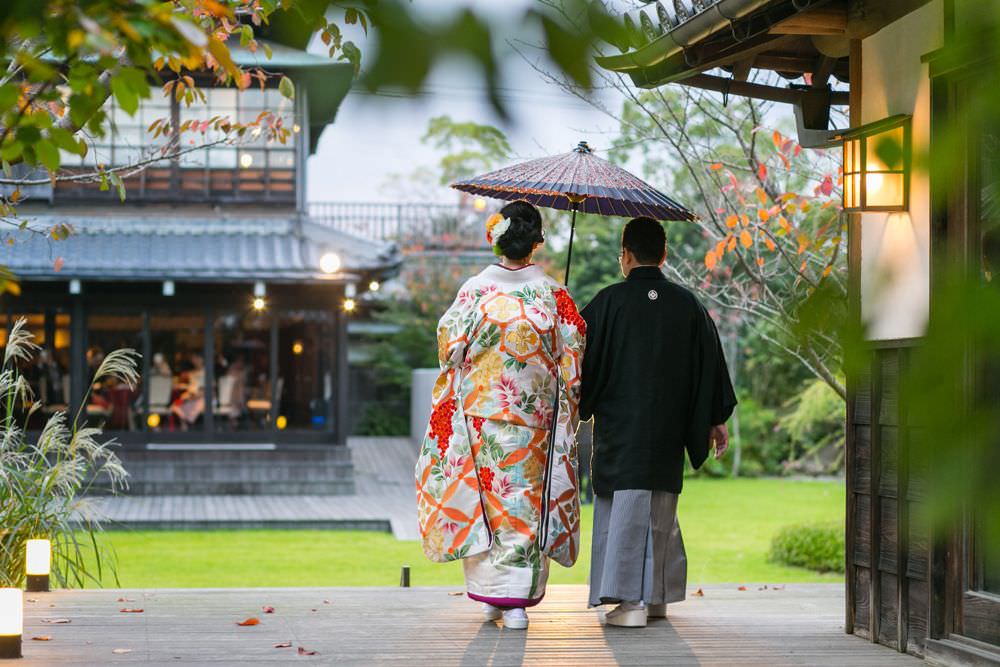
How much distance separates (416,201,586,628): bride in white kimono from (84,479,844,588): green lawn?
12.7 feet

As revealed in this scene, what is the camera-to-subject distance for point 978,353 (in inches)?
39.2

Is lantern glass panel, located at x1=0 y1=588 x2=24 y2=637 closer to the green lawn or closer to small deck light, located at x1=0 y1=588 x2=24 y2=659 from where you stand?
small deck light, located at x1=0 y1=588 x2=24 y2=659

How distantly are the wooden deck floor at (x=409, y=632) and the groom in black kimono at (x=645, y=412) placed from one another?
218mm

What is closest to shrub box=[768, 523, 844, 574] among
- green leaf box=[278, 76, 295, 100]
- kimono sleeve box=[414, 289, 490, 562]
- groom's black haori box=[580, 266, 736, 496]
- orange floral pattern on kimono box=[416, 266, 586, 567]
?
groom's black haori box=[580, 266, 736, 496]

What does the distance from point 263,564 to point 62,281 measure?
6053mm

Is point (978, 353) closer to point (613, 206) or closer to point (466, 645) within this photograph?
point (466, 645)

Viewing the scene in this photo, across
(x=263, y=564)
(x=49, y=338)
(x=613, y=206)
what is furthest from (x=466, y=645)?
(x=49, y=338)

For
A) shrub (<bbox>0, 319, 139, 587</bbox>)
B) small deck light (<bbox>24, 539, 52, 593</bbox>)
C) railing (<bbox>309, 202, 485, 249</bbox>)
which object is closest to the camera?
small deck light (<bbox>24, 539, 52, 593</bbox>)

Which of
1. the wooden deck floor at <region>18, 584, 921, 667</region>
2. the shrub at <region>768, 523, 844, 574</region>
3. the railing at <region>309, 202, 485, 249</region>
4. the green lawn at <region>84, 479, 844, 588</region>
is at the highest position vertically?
the railing at <region>309, 202, 485, 249</region>

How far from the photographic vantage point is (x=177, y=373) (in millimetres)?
14680

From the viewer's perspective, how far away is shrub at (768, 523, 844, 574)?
9141mm

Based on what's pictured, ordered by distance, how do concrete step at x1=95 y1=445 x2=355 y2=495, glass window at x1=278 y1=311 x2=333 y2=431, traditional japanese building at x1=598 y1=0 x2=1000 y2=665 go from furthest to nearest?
glass window at x1=278 y1=311 x2=333 y2=431
concrete step at x1=95 y1=445 x2=355 y2=495
traditional japanese building at x1=598 y1=0 x2=1000 y2=665

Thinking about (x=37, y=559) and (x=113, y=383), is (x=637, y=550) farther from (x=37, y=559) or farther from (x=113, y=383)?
(x=113, y=383)

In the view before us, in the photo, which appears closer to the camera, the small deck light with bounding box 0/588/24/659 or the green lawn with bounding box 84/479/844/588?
the small deck light with bounding box 0/588/24/659
